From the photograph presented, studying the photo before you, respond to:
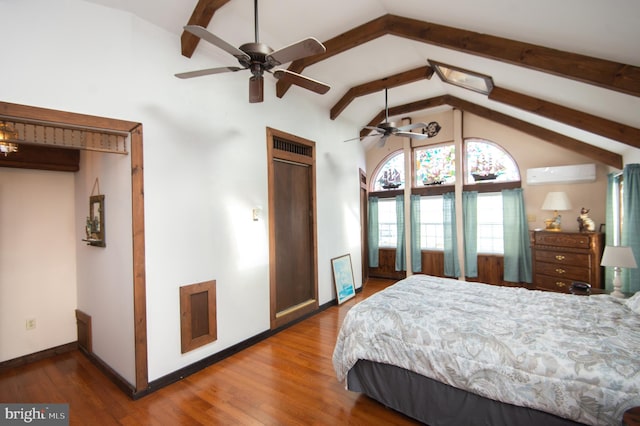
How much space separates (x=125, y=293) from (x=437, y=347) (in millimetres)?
2631

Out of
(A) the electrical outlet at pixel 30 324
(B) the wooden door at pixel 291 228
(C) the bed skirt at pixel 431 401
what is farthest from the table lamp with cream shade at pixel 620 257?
(A) the electrical outlet at pixel 30 324

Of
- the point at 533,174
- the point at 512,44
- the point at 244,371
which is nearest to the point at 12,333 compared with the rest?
the point at 244,371

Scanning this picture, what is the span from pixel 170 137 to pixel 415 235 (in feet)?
16.6

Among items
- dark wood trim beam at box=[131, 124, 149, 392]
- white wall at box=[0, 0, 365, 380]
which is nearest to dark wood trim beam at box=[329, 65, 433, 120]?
white wall at box=[0, 0, 365, 380]

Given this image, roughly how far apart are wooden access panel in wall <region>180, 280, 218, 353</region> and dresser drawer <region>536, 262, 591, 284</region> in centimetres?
480

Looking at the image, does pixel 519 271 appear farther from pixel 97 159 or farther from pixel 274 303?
pixel 97 159

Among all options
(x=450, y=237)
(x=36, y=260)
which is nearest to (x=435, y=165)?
(x=450, y=237)

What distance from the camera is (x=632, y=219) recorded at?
3137mm

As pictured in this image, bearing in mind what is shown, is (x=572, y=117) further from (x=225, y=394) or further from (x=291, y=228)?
(x=225, y=394)

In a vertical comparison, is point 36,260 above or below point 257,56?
below

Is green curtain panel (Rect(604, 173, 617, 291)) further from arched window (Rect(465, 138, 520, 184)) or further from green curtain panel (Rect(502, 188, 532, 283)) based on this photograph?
arched window (Rect(465, 138, 520, 184))

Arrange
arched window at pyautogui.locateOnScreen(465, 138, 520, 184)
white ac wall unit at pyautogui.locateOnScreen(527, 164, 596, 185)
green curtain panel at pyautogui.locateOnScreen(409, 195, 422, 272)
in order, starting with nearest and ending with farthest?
white ac wall unit at pyautogui.locateOnScreen(527, 164, 596, 185)
arched window at pyautogui.locateOnScreen(465, 138, 520, 184)
green curtain panel at pyautogui.locateOnScreen(409, 195, 422, 272)

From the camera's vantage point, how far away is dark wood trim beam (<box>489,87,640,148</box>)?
2850 millimetres

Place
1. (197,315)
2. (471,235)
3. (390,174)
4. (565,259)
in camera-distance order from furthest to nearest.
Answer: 1. (390,174)
2. (471,235)
3. (565,259)
4. (197,315)
